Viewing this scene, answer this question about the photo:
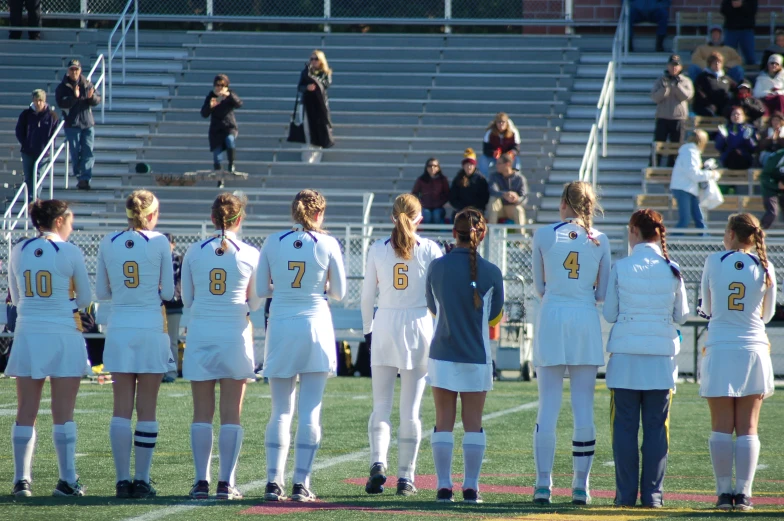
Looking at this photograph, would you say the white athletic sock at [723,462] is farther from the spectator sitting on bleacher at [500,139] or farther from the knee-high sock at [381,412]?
the spectator sitting on bleacher at [500,139]

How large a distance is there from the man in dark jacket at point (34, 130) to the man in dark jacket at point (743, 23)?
38.9ft

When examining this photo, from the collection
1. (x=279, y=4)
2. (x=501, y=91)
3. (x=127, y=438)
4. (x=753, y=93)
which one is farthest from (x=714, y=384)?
(x=279, y=4)

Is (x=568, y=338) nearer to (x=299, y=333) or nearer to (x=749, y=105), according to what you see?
(x=299, y=333)

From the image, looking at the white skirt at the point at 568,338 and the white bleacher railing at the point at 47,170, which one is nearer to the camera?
the white skirt at the point at 568,338

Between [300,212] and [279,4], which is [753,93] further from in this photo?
[300,212]

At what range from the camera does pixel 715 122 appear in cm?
2131

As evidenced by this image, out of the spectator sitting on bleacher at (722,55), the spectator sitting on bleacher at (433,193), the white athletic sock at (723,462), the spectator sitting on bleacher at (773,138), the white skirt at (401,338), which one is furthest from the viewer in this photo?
the spectator sitting on bleacher at (722,55)

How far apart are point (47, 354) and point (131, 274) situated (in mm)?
684

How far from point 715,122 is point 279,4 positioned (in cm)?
926

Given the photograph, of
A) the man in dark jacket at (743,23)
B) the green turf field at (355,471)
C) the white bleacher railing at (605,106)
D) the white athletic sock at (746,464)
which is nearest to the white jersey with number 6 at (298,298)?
the green turf field at (355,471)

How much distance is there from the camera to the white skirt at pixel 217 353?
7043 mm

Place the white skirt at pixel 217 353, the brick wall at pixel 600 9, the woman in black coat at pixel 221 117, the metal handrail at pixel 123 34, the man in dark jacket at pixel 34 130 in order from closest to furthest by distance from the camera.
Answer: the white skirt at pixel 217 353 → the man in dark jacket at pixel 34 130 → the woman in black coat at pixel 221 117 → the metal handrail at pixel 123 34 → the brick wall at pixel 600 9

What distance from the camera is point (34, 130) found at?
20.0 m

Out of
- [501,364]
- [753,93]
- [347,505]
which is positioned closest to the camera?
[347,505]
